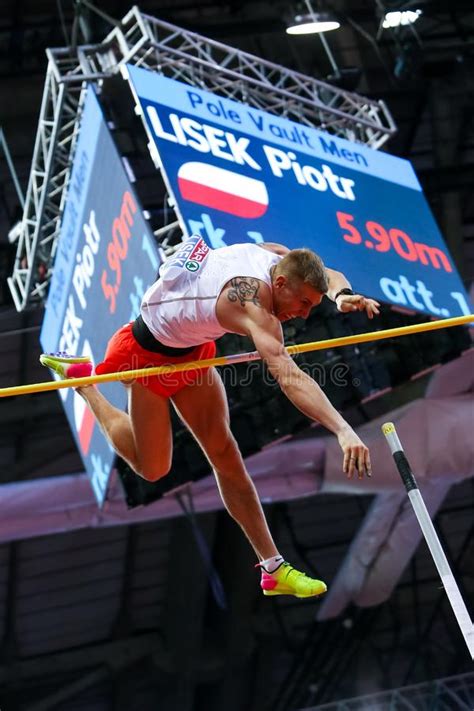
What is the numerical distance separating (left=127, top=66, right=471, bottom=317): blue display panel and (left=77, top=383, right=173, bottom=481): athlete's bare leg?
98.2 inches

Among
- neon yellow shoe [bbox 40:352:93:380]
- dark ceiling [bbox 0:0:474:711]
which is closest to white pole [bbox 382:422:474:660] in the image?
neon yellow shoe [bbox 40:352:93:380]

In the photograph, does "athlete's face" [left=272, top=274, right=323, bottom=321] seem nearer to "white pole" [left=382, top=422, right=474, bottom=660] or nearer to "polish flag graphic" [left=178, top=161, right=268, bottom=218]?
"white pole" [left=382, top=422, right=474, bottom=660]

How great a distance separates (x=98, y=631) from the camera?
54.6ft

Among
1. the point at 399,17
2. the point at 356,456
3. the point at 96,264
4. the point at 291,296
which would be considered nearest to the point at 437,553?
the point at 356,456

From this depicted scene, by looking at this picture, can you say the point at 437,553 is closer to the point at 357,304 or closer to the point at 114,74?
the point at 357,304

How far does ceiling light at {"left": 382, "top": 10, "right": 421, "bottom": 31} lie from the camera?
40.7ft

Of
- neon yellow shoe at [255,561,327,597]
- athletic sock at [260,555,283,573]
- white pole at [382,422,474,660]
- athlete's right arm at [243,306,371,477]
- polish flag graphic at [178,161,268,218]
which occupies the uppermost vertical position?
athlete's right arm at [243,306,371,477]

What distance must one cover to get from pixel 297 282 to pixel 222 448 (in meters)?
0.96

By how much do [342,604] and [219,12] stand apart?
251 inches

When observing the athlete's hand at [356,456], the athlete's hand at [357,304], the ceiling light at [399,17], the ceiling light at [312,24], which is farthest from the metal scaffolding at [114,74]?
the athlete's hand at [356,456]

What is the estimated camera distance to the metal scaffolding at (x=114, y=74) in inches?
369

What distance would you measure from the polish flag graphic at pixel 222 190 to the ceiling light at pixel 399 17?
413 cm

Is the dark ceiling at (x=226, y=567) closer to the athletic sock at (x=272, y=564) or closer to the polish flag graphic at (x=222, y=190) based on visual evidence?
the polish flag graphic at (x=222, y=190)

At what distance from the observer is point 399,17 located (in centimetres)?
1246
